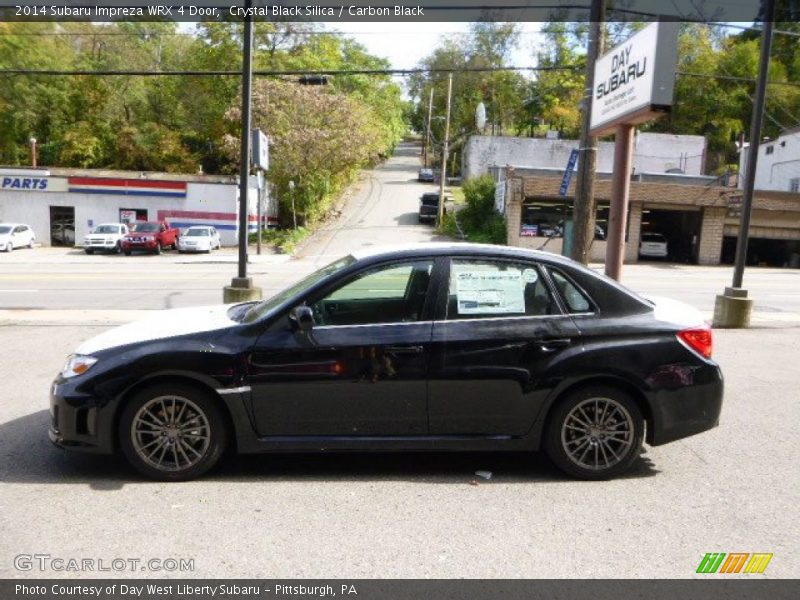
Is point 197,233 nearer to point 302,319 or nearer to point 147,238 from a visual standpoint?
point 147,238

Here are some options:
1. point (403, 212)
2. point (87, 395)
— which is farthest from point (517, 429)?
point (403, 212)

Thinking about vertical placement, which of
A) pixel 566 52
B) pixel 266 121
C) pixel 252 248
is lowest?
pixel 252 248

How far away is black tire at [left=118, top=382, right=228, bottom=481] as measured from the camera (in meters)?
4.36

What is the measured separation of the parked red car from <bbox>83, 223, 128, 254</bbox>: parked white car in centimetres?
74

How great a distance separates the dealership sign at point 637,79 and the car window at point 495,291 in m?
4.32

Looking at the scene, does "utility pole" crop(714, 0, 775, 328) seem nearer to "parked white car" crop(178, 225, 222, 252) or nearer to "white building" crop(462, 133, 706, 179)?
"parked white car" crop(178, 225, 222, 252)

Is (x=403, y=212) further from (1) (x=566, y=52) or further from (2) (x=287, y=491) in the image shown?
(2) (x=287, y=491)

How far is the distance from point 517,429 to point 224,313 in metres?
2.32

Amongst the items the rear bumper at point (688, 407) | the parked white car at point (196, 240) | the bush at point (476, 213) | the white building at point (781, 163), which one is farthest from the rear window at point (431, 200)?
the rear bumper at point (688, 407)

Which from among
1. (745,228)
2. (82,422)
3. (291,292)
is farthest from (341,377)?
(745,228)

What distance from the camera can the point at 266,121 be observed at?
39.8 m

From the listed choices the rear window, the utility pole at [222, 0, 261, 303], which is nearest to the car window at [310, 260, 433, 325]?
the utility pole at [222, 0, 261, 303]

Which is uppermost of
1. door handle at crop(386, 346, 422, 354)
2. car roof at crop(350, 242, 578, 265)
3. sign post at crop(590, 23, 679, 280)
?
sign post at crop(590, 23, 679, 280)

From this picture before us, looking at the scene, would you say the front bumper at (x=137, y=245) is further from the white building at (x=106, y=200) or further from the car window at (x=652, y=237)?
the car window at (x=652, y=237)
